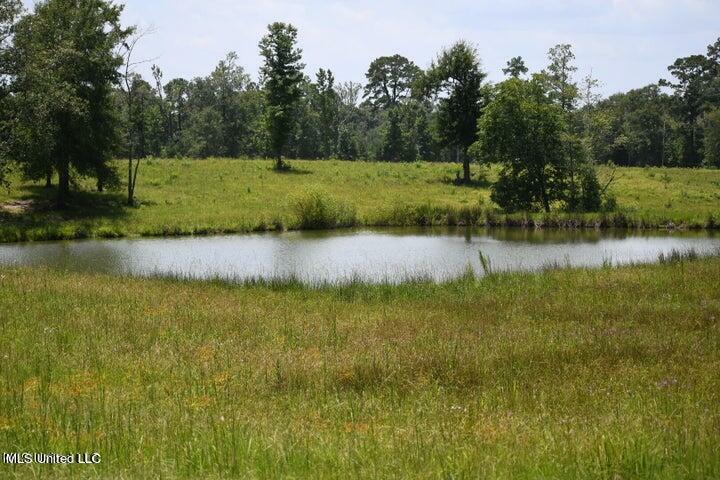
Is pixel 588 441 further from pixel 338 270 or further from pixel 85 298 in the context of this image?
pixel 338 270

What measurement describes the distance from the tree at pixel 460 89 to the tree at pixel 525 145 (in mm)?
13261

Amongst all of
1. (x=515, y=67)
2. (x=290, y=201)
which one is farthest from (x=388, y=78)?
(x=290, y=201)

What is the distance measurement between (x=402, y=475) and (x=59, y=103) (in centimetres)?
3914

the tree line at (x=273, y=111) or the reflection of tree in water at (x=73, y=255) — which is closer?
the reflection of tree in water at (x=73, y=255)

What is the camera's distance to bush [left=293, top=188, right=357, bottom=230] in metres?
43.8

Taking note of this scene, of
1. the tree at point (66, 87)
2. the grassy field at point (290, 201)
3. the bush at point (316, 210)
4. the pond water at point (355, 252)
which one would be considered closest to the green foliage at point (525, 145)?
the grassy field at point (290, 201)

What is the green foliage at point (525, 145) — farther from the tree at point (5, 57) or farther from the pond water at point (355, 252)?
the tree at point (5, 57)

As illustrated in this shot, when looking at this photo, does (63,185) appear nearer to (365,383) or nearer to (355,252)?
(355,252)

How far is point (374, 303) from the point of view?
16.1 meters

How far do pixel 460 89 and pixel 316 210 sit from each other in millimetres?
26201

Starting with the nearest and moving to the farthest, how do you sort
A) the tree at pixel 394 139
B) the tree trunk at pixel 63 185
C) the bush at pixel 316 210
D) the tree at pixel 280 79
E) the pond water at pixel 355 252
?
the pond water at pixel 355 252 → the tree trunk at pixel 63 185 → the bush at pixel 316 210 → the tree at pixel 280 79 → the tree at pixel 394 139

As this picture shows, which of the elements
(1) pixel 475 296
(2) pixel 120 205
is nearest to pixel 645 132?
(2) pixel 120 205

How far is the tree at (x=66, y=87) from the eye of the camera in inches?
1458

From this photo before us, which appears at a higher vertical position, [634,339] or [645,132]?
[645,132]
